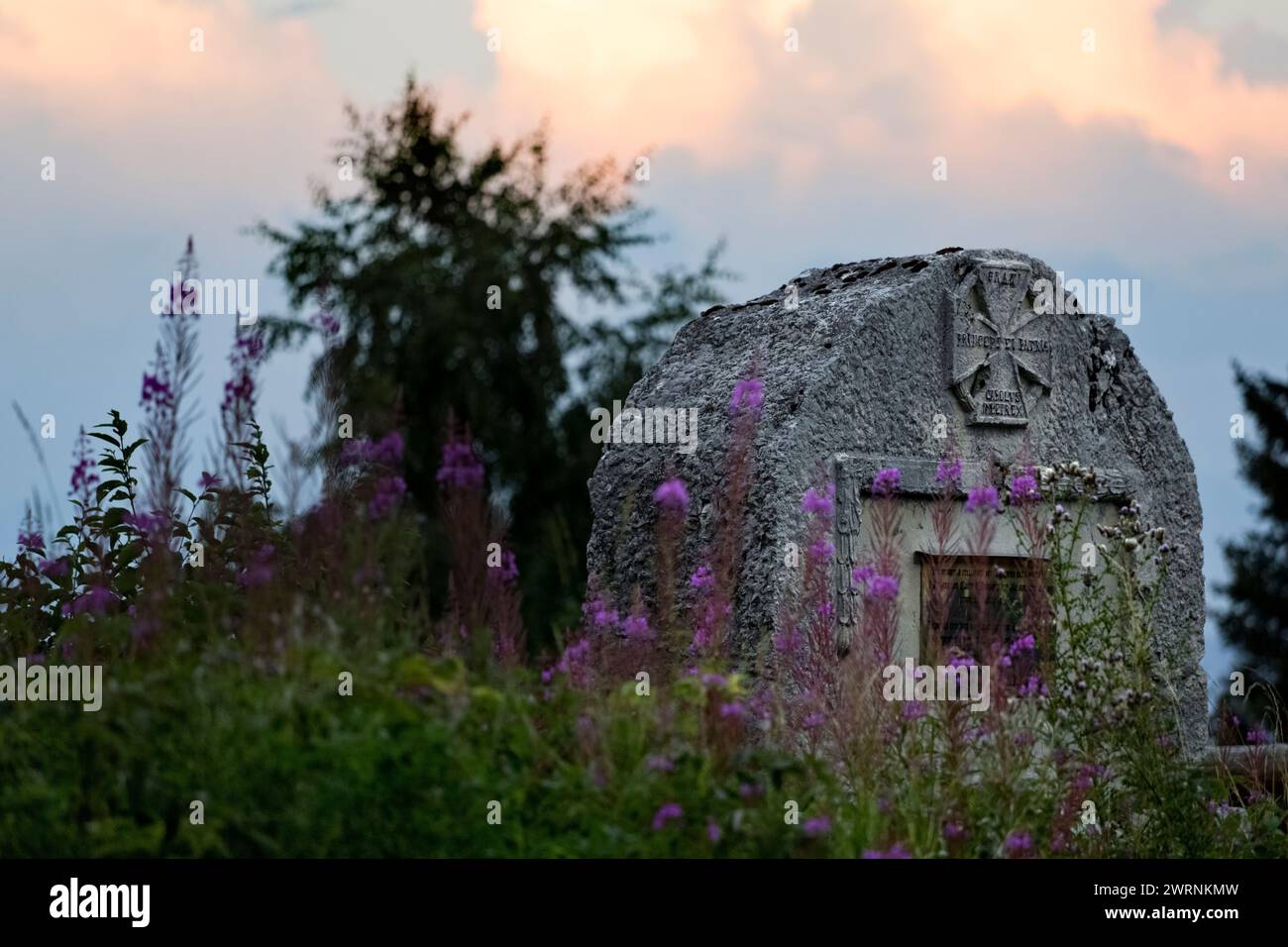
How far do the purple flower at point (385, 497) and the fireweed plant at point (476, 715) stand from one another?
0.02m

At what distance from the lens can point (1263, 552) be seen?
64.1ft

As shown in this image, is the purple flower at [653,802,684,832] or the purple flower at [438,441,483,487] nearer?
the purple flower at [653,802,684,832]

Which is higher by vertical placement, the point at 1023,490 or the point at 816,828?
the point at 1023,490

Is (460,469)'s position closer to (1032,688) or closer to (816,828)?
(816,828)

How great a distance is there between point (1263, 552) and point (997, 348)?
13.7 metres

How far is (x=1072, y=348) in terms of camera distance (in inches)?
315

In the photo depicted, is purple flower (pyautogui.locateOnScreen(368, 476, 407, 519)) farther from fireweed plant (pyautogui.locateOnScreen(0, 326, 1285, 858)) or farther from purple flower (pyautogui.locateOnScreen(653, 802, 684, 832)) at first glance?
purple flower (pyautogui.locateOnScreen(653, 802, 684, 832))

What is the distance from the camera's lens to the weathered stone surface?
6.91 meters

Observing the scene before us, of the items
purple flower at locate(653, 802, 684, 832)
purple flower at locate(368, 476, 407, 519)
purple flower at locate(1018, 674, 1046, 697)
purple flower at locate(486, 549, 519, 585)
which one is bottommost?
purple flower at locate(653, 802, 684, 832)

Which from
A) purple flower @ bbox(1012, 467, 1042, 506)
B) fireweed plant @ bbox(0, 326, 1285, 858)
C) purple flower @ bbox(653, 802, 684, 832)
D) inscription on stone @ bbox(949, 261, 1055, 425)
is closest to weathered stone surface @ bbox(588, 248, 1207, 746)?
inscription on stone @ bbox(949, 261, 1055, 425)

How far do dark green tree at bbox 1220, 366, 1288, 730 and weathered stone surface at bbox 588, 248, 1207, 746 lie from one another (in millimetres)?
11241

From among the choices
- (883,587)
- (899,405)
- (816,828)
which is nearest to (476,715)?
(816,828)

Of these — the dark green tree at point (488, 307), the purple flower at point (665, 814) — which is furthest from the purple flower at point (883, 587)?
the dark green tree at point (488, 307)
